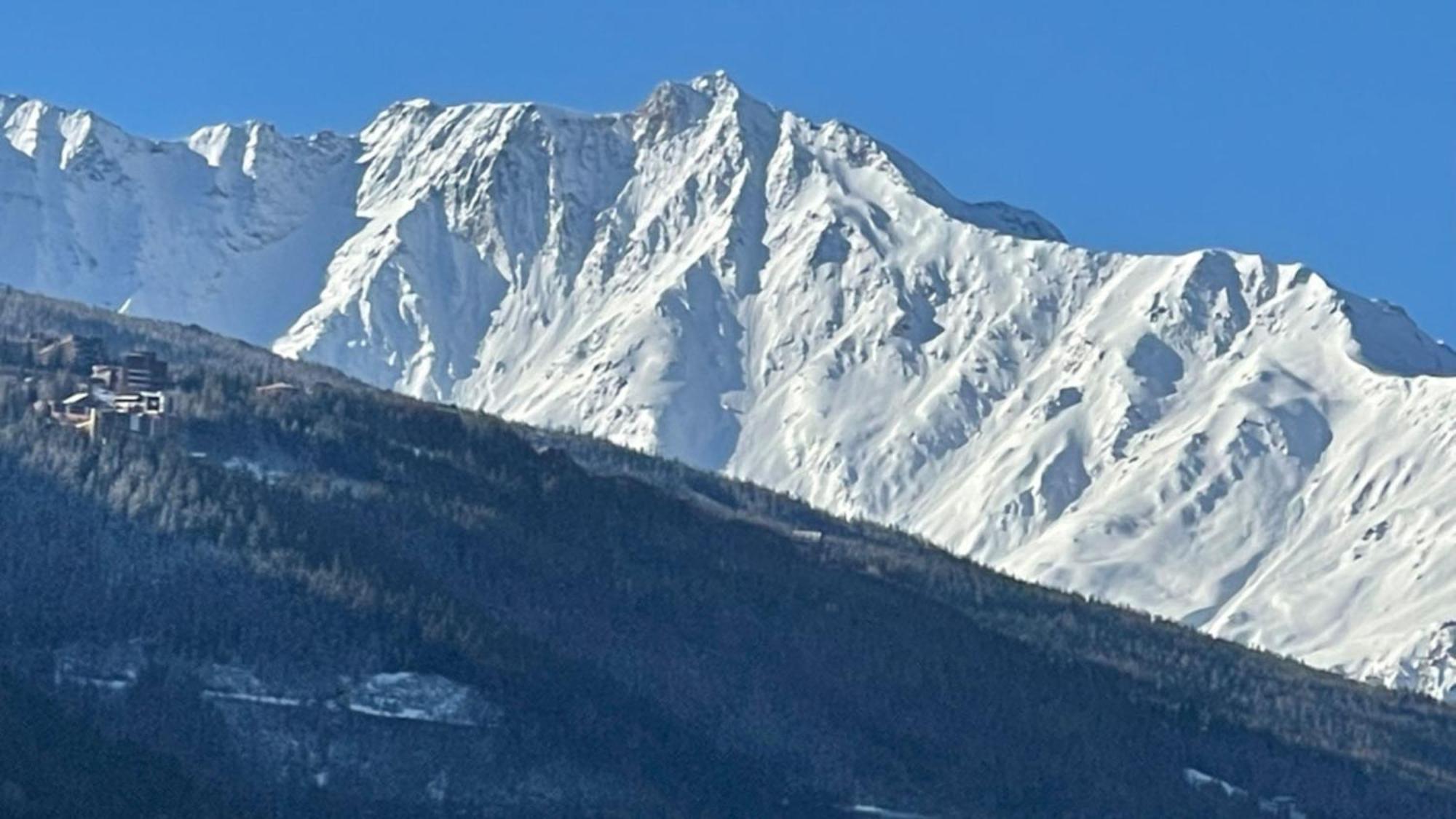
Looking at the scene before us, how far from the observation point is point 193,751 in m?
198

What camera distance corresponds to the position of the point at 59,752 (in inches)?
7402

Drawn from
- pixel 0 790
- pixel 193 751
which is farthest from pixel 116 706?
pixel 0 790

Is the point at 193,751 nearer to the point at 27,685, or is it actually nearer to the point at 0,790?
the point at 27,685

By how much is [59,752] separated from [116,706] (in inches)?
469

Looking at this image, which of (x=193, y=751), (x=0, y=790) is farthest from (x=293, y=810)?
(x=0, y=790)

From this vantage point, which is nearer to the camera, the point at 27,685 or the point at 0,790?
the point at 0,790

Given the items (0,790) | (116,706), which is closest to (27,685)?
(116,706)

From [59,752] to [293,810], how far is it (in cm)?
1250

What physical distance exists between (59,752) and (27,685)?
9.63 m

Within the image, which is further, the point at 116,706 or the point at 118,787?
the point at 116,706

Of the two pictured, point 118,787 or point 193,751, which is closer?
point 118,787

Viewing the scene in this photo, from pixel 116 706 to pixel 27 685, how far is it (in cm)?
381

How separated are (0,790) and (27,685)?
16834mm

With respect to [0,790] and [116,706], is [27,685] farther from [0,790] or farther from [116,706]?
[0,790]
